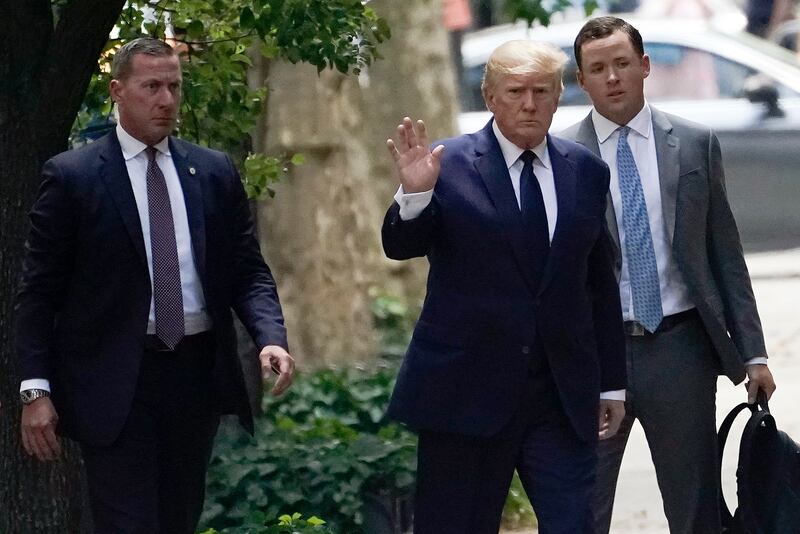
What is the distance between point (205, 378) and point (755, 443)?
164 centimetres

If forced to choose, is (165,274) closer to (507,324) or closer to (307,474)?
(507,324)

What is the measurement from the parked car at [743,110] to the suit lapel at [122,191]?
32.3 ft

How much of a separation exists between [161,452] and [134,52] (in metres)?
1.05

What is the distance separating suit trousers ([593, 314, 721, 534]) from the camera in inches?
212

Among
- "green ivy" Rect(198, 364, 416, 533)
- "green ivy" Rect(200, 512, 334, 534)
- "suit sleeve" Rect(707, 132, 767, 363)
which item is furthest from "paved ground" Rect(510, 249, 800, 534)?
"suit sleeve" Rect(707, 132, 767, 363)

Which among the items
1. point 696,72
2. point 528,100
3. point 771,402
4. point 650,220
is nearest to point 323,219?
point 771,402

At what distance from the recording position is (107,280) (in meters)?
4.76

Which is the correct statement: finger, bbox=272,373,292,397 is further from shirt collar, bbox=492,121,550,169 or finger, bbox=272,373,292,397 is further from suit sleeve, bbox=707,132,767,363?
suit sleeve, bbox=707,132,767,363

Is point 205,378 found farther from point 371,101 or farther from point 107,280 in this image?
point 371,101

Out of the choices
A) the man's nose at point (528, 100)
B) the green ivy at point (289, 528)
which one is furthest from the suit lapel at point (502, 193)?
the green ivy at point (289, 528)

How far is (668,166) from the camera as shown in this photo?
5.40 metres

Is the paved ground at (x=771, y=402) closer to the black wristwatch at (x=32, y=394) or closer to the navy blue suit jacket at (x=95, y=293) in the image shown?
the navy blue suit jacket at (x=95, y=293)

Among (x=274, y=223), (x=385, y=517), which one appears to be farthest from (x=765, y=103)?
(x=385, y=517)

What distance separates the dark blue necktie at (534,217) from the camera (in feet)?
15.7
